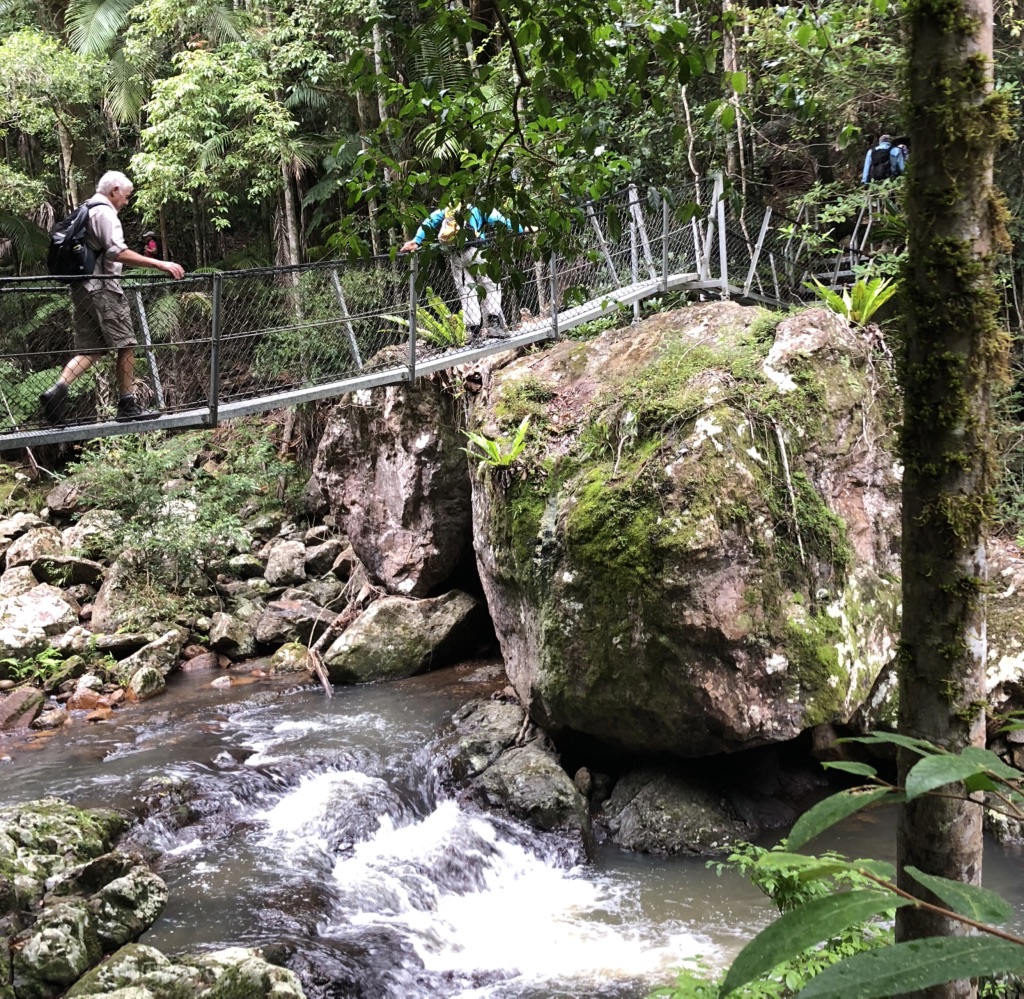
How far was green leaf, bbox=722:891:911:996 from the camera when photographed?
2.22 ft

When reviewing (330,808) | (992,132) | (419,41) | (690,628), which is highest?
(419,41)

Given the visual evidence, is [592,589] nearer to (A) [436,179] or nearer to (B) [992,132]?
(A) [436,179]

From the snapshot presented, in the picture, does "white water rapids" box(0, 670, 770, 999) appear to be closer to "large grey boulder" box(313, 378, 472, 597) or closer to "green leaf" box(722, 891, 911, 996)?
"large grey boulder" box(313, 378, 472, 597)

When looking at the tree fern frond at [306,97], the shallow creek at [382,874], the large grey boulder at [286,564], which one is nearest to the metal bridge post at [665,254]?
the shallow creek at [382,874]

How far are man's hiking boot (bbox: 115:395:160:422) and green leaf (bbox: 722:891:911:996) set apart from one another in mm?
5711

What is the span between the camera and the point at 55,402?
532 cm

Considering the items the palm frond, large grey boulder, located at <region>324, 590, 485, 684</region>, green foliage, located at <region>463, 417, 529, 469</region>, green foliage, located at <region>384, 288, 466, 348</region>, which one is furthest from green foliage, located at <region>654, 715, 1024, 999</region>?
the palm frond

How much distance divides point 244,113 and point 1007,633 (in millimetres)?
13084

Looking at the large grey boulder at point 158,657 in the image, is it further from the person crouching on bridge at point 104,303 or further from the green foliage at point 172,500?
the person crouching on bridge at point 104,303

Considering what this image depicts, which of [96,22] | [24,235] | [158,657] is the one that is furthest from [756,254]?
[24,235]

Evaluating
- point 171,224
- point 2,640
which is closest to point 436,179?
point 2,640

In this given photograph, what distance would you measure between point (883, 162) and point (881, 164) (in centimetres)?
4

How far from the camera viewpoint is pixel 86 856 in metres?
4.75

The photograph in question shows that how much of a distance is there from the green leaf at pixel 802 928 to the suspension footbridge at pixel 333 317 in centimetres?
504
